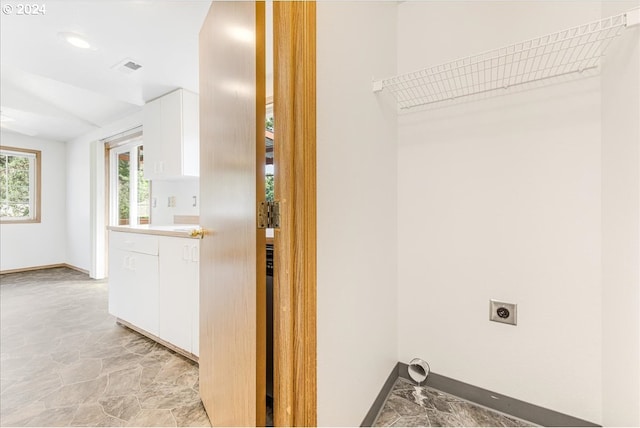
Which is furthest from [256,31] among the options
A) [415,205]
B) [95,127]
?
[95,127]

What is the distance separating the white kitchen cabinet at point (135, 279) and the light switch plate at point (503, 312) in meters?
2.16

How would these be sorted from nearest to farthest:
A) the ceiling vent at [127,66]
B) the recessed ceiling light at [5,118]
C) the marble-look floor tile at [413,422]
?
1. the marble-look floor tile at [413,422]
2. the ceiling vent at [127,66]
3. the recessed ceiling light at [5,118]

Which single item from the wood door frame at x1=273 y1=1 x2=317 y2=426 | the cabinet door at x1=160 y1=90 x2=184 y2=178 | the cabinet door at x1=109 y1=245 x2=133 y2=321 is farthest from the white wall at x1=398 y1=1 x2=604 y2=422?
the cabinet door at x1=109 y1=245 x2=133 y2=321

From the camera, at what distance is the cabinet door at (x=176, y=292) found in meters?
1.79

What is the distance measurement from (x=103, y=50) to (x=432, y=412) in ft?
10.1

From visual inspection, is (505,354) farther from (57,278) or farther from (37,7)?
(57,278)

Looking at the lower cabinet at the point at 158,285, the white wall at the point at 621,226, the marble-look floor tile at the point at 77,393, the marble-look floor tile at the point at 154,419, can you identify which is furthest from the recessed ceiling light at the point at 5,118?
the white wall at the point at 621,226

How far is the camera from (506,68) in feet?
4.26

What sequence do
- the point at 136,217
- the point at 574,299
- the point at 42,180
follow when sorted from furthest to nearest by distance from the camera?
the point at 42,180, the point at 136,217, the point at 574,299

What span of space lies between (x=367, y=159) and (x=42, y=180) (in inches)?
233

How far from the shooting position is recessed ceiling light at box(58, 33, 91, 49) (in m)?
1.81

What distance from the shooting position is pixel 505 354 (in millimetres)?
1325

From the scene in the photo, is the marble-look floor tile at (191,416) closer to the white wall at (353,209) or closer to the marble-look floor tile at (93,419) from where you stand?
the marble-look floor tile at (93,419)

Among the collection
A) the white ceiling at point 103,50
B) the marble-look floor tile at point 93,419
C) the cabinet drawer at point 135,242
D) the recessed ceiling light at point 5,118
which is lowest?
the marble-look floor tile at point 93,419
